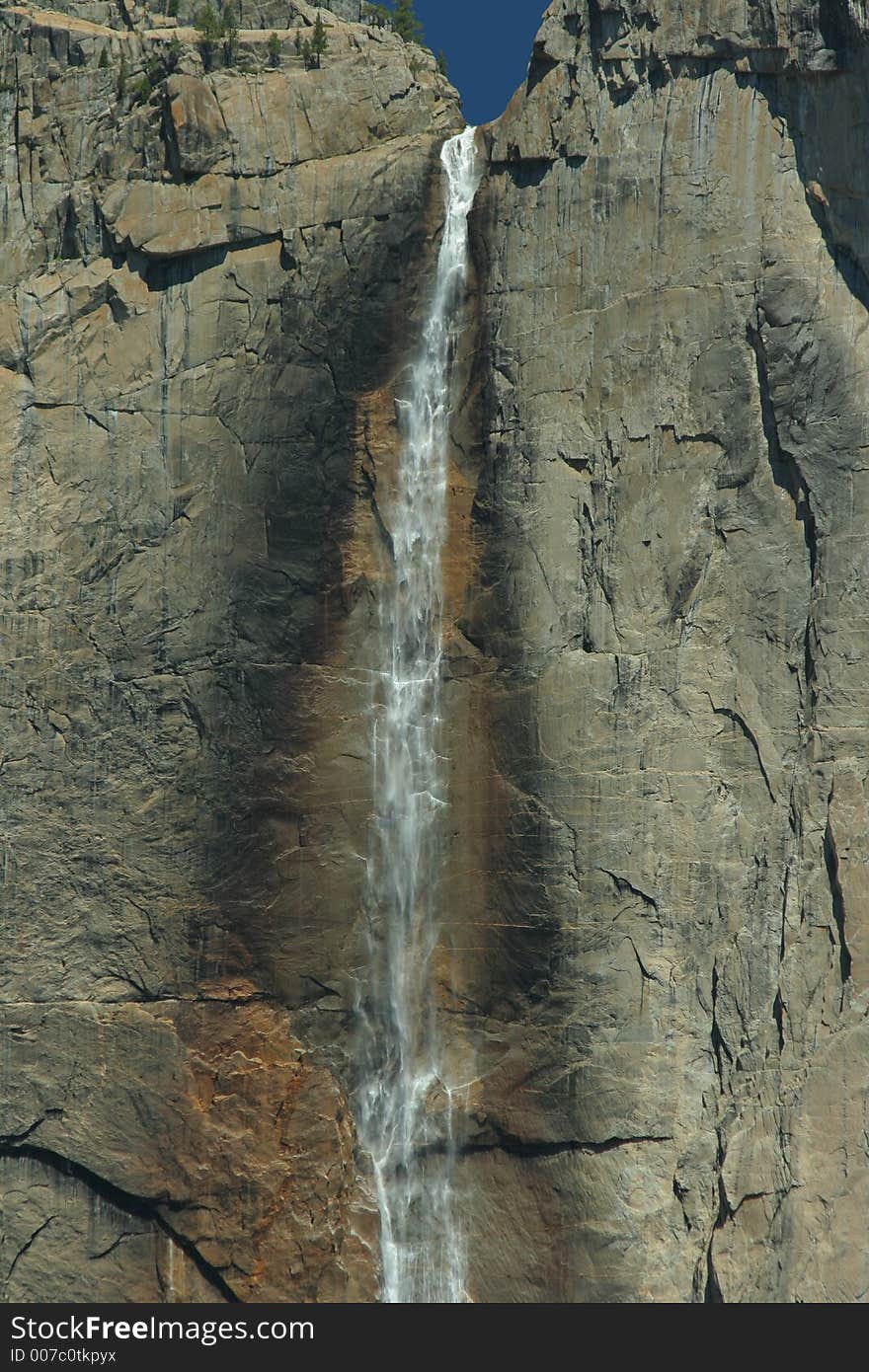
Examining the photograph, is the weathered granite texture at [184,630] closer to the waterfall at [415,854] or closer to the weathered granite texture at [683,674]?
the waterfall at [415,854]

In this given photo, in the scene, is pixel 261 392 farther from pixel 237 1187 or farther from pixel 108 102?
pixel 237 1187

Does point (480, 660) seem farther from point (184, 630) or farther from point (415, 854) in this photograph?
point (184, 630)

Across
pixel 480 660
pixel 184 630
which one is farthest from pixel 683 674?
pixel 184 630

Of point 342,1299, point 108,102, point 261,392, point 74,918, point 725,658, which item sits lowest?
point 342,1299

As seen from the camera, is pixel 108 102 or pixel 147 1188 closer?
pixel 147 1188

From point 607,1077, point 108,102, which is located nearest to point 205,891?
point 607,1077

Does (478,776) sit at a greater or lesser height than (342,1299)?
greater

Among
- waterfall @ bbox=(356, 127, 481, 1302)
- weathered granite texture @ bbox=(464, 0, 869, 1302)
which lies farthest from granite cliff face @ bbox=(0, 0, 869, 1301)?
waterfall @ bbox=(356, 127, 481, 1302)

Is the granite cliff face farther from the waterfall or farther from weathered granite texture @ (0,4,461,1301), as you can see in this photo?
the waterfall
